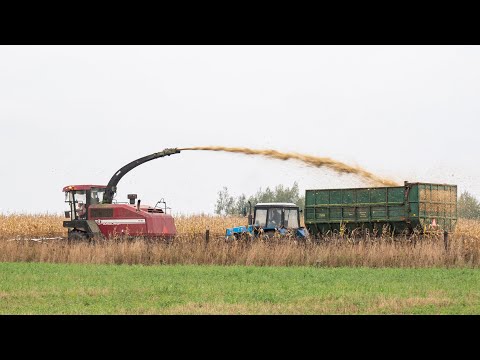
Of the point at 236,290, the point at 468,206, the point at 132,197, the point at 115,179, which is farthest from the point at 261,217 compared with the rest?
the point at 468,206

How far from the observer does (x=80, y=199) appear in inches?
1259

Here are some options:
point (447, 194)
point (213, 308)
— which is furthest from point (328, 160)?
point (213, 308)

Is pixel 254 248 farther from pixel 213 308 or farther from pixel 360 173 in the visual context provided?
pixel 213 308

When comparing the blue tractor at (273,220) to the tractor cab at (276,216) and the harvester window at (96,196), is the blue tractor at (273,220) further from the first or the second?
the harvester window at (96,196)

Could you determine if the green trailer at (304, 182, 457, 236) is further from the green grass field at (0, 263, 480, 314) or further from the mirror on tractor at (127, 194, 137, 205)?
the mirror on tractor at (127, 194, 137, 205)

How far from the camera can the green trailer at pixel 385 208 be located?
2934 cm

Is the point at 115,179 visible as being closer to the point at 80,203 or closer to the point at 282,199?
the point at 80,203

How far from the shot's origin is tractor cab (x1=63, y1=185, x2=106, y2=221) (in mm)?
31797

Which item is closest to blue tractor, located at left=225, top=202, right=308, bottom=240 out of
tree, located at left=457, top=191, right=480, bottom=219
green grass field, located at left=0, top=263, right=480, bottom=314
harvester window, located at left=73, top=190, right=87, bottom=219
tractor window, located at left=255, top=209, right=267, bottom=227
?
tractor window, located at left=255, top=209, right=267, bottom=227

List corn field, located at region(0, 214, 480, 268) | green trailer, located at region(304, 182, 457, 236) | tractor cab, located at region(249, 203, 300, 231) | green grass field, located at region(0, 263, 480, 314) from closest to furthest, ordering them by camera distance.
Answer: green grass field, located at region(0, 263, 480, 314)
corn field, located at region(0, 214, 480, 268)
green trailer, located at region(304, 182, 457, 236)
tractor cab, located at region(249, 203, 300, 231)

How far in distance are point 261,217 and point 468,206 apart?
42086 millimetres

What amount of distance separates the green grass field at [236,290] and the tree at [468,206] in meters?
45.1

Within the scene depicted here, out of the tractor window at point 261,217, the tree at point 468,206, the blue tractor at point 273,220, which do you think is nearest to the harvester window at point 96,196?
the blue tractor at point 273,220

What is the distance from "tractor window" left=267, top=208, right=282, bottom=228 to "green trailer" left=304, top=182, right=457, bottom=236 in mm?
2571
